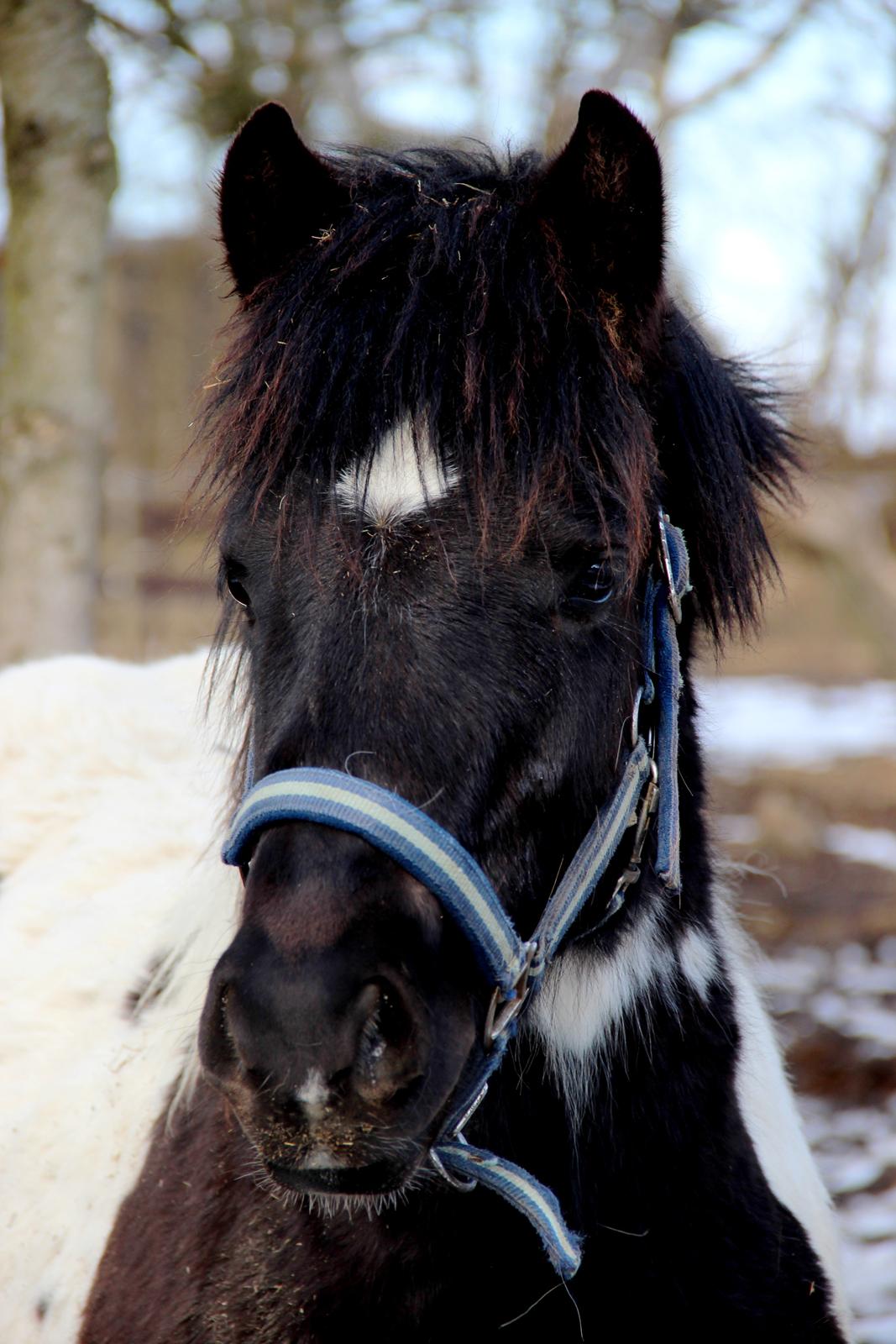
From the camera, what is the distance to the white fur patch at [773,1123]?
2037mm

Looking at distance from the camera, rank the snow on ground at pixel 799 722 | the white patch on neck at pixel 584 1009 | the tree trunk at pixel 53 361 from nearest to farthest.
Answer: the white patch on neck at pixel 584 1009 < the tree trunk at pixel 53 361 < the snow on ground at pixel 799 722

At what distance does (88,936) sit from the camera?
2668 mm

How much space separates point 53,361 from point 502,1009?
3824 mm

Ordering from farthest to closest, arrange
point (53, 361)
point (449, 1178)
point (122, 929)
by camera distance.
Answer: point (53, 361), point (122, 929), point (449, 1178)

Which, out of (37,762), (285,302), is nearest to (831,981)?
(37,762)

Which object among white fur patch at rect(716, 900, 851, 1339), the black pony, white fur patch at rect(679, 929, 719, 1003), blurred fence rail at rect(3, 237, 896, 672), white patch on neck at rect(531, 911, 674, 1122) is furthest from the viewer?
blurred fence rail at rect(3, 237, 896, 672)

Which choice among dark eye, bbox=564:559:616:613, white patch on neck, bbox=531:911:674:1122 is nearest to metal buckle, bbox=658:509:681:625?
dark eye, bbox=564:559:616:613

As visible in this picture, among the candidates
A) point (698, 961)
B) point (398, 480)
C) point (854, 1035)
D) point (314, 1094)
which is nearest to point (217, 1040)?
point (314, 1094)

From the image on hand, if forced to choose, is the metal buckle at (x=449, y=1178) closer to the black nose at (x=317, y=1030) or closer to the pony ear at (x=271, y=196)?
the black nose at (x=317, y=1030)

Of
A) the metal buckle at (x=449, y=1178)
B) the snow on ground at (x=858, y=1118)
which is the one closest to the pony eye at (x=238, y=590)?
the metal buckle at (x=449, y=1178)

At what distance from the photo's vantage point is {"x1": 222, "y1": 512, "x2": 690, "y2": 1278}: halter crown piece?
143cm

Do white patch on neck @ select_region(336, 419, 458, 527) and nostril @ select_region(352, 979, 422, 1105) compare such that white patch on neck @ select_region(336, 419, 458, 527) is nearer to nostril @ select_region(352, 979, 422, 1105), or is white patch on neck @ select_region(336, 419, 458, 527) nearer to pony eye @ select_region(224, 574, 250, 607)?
pony eye @ select_region(224, 574, 250, 607)

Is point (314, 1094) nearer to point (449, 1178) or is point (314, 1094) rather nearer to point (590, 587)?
point (449, 1178)

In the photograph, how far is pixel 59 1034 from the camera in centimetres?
253
